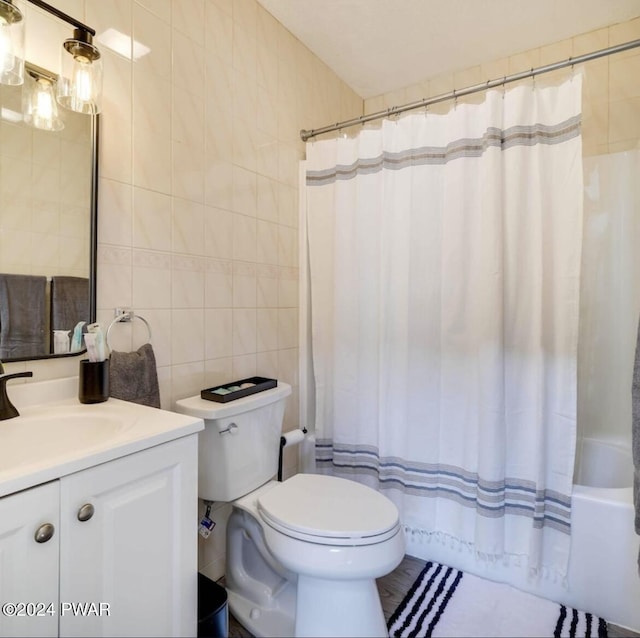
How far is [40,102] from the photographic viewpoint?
107cm

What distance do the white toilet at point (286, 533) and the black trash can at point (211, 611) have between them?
0.19 meters

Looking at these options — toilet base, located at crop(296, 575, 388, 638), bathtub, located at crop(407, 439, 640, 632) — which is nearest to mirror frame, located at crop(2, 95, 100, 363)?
toilet base, located at crop(296, 575, 388, 638)

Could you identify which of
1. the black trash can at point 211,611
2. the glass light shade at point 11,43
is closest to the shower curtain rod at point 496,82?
the glass light shade at point 11,43

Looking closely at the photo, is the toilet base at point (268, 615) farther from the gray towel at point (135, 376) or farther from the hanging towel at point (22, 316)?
the hanging towel at point (22, 316)

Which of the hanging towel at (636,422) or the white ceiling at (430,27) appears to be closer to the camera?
the hanging towel at (636,422)

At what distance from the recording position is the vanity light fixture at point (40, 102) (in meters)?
1.05

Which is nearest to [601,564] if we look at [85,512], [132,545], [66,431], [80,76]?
[132,545]

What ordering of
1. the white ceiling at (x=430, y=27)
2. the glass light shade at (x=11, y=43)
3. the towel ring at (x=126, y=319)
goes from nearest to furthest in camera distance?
the glass light shade at (x=11, y=43)
the towel ring at (x=126, y=319)
the white ceiling at (x=430, y=27)

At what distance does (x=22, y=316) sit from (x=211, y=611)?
96 cm

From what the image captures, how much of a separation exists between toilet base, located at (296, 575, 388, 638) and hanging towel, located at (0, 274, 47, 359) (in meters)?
1.03

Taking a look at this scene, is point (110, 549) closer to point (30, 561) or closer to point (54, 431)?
point (30, 561)

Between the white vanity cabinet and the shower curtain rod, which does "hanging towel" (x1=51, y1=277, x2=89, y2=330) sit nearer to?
the white vanity cabinet

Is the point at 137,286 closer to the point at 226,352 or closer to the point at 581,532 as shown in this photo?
the point at 226,352

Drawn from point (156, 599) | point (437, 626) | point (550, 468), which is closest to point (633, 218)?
point (550, 468)
